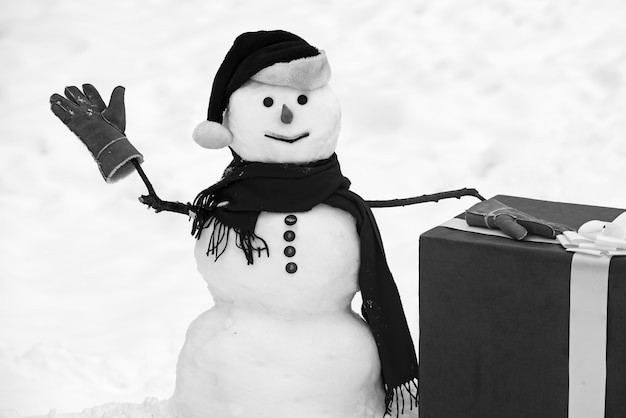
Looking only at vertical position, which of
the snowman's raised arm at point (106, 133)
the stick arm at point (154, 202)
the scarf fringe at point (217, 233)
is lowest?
the scarf fringe at point (217, 233)

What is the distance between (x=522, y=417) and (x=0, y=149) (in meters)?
2.42

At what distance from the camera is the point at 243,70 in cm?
178

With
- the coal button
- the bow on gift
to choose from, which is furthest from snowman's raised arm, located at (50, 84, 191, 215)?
the bow on gift

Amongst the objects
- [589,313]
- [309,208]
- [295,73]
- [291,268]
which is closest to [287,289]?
[291,268]

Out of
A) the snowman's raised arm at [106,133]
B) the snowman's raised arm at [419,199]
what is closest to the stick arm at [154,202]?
the snowman's raised arm at [106,133]

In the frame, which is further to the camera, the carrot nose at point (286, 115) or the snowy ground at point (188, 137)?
the snowy ground at point (188, 137)

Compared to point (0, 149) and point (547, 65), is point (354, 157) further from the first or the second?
point (0, 149)

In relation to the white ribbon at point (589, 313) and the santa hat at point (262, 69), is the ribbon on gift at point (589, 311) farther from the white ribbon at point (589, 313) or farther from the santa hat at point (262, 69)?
the santa hat at point (262, 69)

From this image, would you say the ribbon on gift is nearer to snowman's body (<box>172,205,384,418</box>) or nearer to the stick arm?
snowman's body (<box>172,205,384,418</box>)

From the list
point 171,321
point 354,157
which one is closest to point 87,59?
point 354,157

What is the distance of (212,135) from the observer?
5.89 feet

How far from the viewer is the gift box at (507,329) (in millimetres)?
1597

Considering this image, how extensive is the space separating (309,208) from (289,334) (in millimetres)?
224

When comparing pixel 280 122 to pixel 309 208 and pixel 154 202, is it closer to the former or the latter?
pixel 309 208
